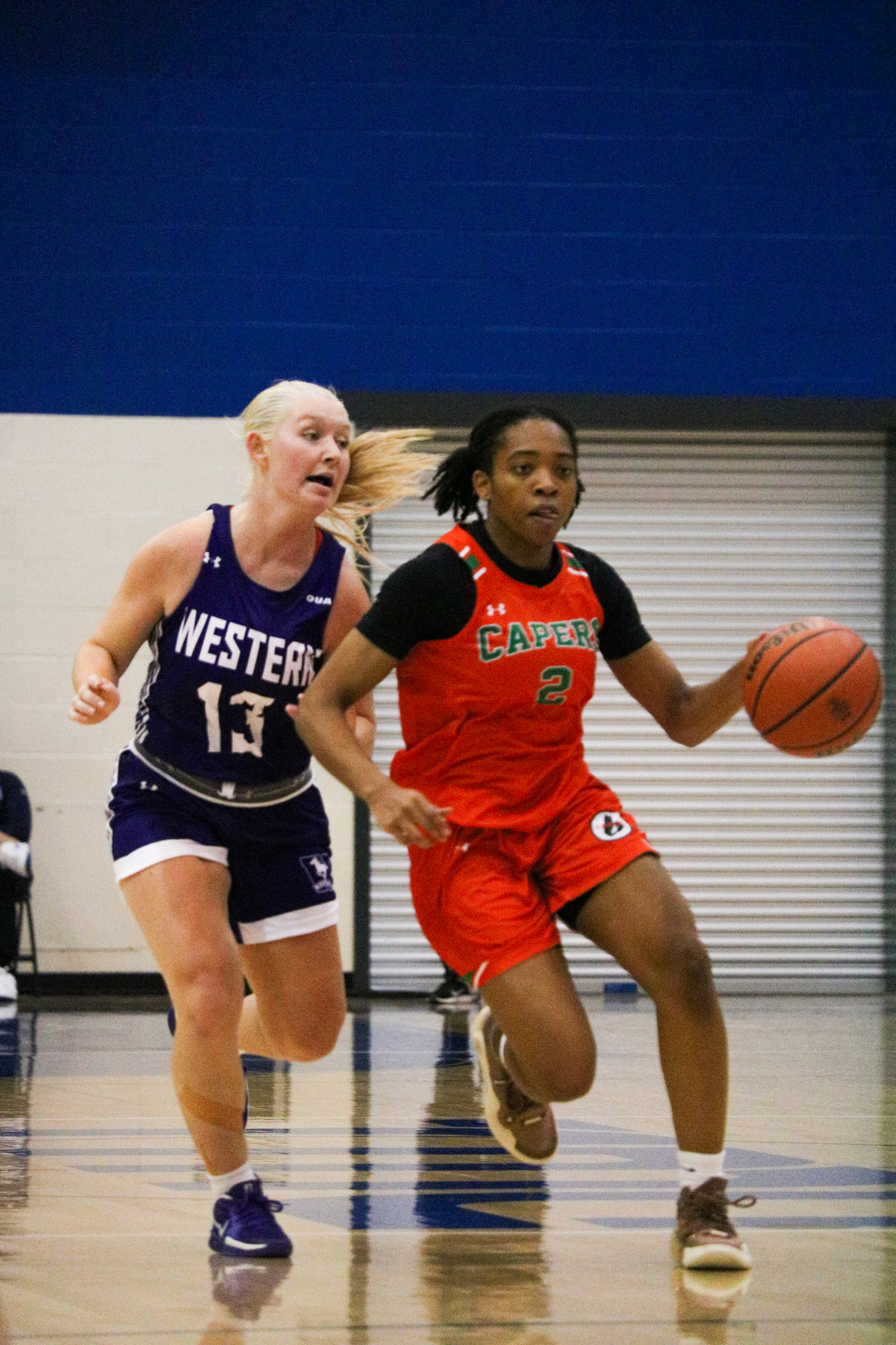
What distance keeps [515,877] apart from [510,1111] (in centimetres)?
58

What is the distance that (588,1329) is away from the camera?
290 cm

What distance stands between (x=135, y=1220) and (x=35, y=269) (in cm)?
728

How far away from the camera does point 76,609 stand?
10047 millimetres

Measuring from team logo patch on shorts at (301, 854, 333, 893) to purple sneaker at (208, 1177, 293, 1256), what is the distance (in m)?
0.60

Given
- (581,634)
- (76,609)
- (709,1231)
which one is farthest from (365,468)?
(76,609)

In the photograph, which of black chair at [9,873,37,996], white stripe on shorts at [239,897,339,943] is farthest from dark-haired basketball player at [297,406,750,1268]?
black chair at [9,873,37,996]

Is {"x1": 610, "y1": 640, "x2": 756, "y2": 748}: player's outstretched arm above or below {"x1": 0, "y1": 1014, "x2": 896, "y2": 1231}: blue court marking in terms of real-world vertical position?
above

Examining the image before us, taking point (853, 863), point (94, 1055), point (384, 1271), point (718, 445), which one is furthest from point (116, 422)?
point (384, 1271)

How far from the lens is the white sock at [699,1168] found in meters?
3.51

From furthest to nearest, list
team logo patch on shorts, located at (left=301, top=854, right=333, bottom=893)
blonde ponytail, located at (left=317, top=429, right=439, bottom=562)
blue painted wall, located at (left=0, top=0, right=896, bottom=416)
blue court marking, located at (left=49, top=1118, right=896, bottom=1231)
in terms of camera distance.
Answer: blue painted wall, located at (left=0, top=0, right=896, bottom=416)
blonde ponytail, located at (left=317, top=429, right=439, bottom=562)
blue court marking, located at (left=49, top=1118, right=896, bottom=1231)
team logo patch on shorts, located at (left=301, top=854, right=333, bottom=893)

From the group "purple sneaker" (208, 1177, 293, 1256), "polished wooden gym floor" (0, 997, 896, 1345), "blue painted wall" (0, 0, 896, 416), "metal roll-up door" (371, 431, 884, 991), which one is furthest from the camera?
"metal roll-up door" (371, 431, 884, 991)

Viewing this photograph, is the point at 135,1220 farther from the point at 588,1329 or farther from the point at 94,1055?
the point at 94,1055

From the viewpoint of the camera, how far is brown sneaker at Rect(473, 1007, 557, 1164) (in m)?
3.98

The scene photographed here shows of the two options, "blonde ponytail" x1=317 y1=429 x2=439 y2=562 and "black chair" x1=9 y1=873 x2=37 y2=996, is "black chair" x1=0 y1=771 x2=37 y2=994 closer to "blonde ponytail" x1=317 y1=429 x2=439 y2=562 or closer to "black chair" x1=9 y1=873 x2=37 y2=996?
"black chair" x1=9 y1=873 x2=37 y2=996
